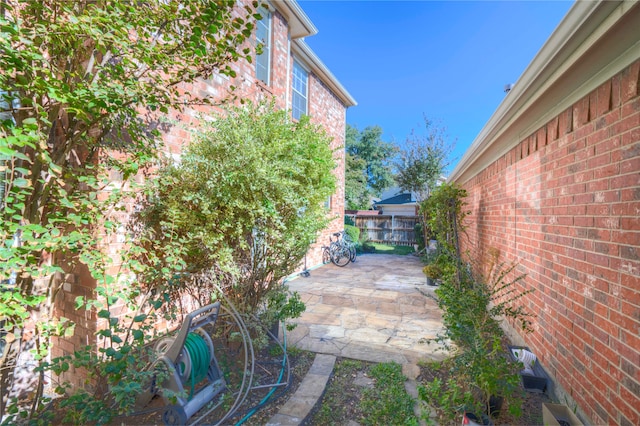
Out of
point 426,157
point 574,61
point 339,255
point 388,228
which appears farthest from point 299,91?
point 388,228

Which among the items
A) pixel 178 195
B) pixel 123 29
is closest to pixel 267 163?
pixel 178 195

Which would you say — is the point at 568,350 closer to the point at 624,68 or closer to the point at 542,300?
the point at 542,300

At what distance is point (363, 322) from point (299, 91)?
255 inches

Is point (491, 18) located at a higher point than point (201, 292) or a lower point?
higher

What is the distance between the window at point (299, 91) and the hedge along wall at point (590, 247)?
19.7ft

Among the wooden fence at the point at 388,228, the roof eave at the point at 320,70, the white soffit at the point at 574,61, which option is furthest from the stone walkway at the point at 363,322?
the wooden fence at the point at 388,228

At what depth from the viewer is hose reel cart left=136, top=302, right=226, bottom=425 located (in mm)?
2066

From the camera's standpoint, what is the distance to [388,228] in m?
15.6

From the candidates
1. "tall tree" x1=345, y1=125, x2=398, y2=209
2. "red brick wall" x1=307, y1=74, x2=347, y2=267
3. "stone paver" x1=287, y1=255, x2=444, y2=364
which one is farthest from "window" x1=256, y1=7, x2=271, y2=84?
"tall tree" x1=345, y1=125, x2=398, y2=209

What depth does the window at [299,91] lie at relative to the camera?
784 centimetres

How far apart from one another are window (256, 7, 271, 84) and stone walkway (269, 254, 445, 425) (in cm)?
454

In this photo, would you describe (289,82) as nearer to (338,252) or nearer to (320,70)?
(320,70)

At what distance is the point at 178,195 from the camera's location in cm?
282

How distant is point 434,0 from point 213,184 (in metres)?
5.68
